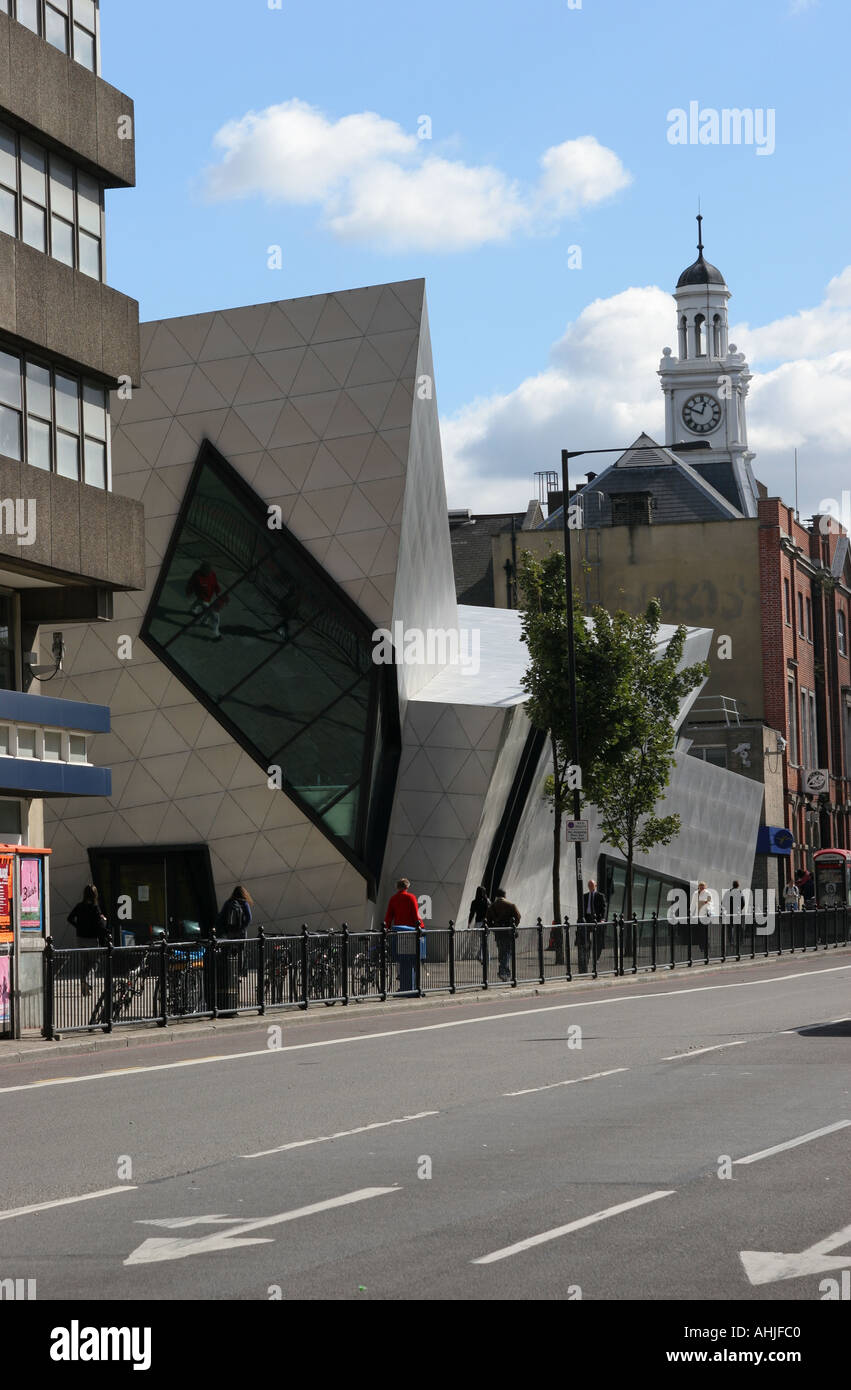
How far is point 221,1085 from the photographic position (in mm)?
16031

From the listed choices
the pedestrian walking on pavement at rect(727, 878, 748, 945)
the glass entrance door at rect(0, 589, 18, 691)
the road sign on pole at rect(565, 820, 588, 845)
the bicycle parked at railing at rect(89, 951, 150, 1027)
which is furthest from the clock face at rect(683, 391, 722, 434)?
the bicycle parked at railing at rect(89, 951, 150, 1027)

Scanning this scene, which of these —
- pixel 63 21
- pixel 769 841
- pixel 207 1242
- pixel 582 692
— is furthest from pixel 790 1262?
pixel 769 841

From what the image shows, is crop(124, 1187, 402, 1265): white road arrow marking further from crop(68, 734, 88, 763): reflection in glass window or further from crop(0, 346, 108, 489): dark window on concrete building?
crop(68, 734, 88, 763): reflection in glass window

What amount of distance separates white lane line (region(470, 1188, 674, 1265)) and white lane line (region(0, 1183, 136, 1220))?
2774 mm

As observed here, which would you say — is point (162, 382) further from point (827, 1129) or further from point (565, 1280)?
point (565, 1280)

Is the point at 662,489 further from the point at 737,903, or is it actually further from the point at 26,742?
the point at 26,742

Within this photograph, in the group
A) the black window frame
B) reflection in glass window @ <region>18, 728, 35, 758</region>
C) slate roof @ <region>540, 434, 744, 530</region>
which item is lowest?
reflection in glass window @ <region>18, 728, 35, 758</region>

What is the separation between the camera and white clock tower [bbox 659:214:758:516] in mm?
139250

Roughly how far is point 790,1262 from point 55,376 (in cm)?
2450

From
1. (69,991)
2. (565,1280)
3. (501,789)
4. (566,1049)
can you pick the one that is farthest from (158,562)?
(565,1280)

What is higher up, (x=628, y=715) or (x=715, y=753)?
(x=715, y=753)

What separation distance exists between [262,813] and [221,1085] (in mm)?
27274

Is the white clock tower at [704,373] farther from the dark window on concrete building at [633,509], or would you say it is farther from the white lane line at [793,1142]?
the white lane line at [793,1142]

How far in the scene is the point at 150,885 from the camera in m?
44.5
